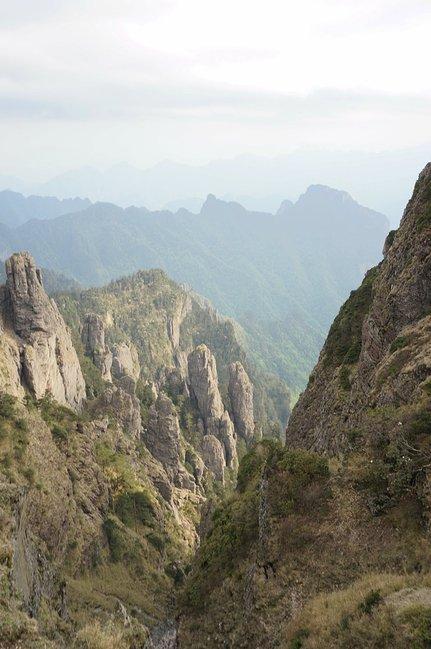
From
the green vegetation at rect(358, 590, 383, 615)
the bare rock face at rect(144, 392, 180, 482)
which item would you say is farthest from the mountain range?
the bare rock face at rect(144, 392, 180, 482)

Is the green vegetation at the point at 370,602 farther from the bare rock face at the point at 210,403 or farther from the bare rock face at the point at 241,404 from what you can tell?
the bare rock face at the point at 241,404

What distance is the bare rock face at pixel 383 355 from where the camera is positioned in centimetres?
2569

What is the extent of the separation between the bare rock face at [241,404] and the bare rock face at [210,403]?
4.65 m

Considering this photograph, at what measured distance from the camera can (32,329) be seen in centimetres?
7388

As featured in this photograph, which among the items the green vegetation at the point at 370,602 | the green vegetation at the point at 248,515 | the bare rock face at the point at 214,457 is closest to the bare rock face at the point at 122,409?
the bare rock face at the point at 214,457

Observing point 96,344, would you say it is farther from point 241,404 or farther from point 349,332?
point 349,332

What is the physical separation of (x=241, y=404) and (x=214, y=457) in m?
25.7

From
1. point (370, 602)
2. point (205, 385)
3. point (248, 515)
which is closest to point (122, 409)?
point (205, 385)

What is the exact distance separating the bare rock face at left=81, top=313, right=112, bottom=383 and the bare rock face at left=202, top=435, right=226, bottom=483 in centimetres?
2959

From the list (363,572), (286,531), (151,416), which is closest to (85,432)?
(151,416)

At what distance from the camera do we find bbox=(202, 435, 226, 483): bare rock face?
101306 millimetres

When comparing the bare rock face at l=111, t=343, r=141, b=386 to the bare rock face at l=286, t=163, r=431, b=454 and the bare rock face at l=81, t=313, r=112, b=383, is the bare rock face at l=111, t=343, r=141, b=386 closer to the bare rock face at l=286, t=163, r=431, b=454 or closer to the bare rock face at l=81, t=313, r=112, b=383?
the bare rock face at l=81, t=313, r=112, b=383

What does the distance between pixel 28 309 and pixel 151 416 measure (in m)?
31.3

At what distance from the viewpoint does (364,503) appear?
1978 centimetres
